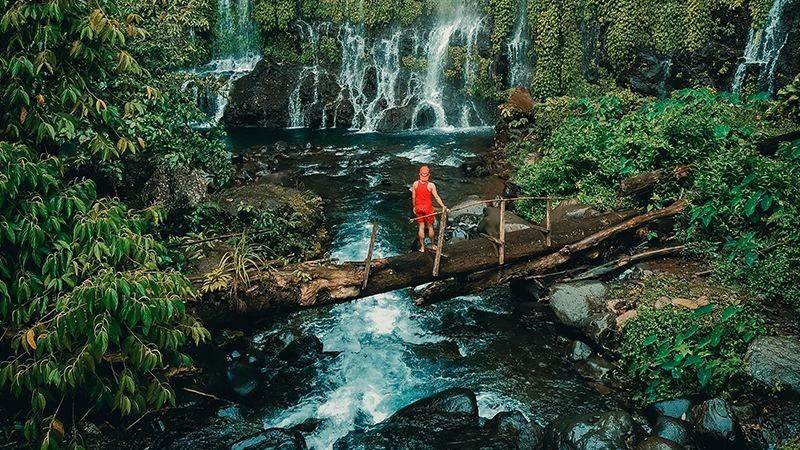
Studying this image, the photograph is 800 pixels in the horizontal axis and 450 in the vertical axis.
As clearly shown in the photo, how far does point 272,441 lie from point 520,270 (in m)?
4.86

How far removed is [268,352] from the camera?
881 cm

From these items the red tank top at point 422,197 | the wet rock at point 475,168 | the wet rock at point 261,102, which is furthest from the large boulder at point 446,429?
the wet rock at point 261,102

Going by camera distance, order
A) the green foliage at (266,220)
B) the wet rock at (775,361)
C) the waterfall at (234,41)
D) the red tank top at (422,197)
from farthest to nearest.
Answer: the waterfall at (234,41), the green foliage at (266,220), the red tank top at (422,197), the wet rock at (775,361)

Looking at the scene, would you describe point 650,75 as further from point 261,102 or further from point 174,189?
point 261,102

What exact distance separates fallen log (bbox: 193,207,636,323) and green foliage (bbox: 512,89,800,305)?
92.6 inches

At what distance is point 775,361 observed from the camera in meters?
6.36

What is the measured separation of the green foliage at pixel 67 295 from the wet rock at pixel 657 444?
205 inches

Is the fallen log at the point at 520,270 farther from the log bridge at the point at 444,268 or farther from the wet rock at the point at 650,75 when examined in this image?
the wet rock at the point at 650,75

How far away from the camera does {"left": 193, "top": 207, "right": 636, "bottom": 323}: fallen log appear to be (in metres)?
7.62

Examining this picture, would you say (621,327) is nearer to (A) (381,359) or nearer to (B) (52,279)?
(A) (381,359)

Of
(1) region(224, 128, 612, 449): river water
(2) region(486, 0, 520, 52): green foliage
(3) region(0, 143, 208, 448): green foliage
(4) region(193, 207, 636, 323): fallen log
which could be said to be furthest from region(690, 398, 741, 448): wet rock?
(2) region(486, 0, 520, 52): green foliage

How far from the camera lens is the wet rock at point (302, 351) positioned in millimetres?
8719

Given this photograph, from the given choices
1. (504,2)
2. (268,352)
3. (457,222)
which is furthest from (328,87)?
(268,352)

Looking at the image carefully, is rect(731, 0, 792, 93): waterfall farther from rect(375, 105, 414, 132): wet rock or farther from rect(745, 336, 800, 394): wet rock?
rect(375, 105, 414, 132): wet rock
